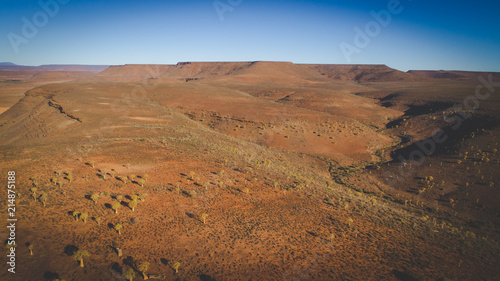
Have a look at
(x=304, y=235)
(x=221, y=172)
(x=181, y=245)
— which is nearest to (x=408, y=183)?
(x=304, y=235)

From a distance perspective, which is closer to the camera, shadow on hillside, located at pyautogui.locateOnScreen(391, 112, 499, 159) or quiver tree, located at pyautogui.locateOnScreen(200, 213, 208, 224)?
quiver tree, located at pyautogui.locateOnScreen(200, 213, 208, 224)

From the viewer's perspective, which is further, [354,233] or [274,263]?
[354,233]

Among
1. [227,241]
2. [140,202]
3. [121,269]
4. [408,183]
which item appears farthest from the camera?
[408,183]

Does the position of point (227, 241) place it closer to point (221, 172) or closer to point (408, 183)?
point (221, 172)

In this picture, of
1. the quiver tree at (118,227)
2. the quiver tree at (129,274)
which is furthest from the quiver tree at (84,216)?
the quiver tree at (129,274)

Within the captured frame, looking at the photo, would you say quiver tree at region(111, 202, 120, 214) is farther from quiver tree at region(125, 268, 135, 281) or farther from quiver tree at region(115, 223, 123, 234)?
quiver tree at region(125, 268, 135, 281)

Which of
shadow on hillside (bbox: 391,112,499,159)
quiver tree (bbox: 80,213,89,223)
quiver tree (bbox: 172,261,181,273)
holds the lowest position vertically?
quiver tree (bbox: 172,261,181,273)

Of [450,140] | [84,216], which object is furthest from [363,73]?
[84,216]

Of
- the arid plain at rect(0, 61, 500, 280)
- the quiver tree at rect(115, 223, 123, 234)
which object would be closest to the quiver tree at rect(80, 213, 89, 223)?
the arid plain at rect(0, 61, 500, 280)

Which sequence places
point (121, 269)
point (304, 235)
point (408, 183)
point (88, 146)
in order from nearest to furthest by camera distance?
point (121, 269) < point (304, 235) < point (88, 146) < point (408, 183)

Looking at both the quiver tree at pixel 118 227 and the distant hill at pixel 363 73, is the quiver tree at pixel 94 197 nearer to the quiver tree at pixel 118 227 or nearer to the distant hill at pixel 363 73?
the quiver tree at pixel 118 227

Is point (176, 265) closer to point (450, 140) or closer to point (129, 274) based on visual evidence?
point (129, 274)
